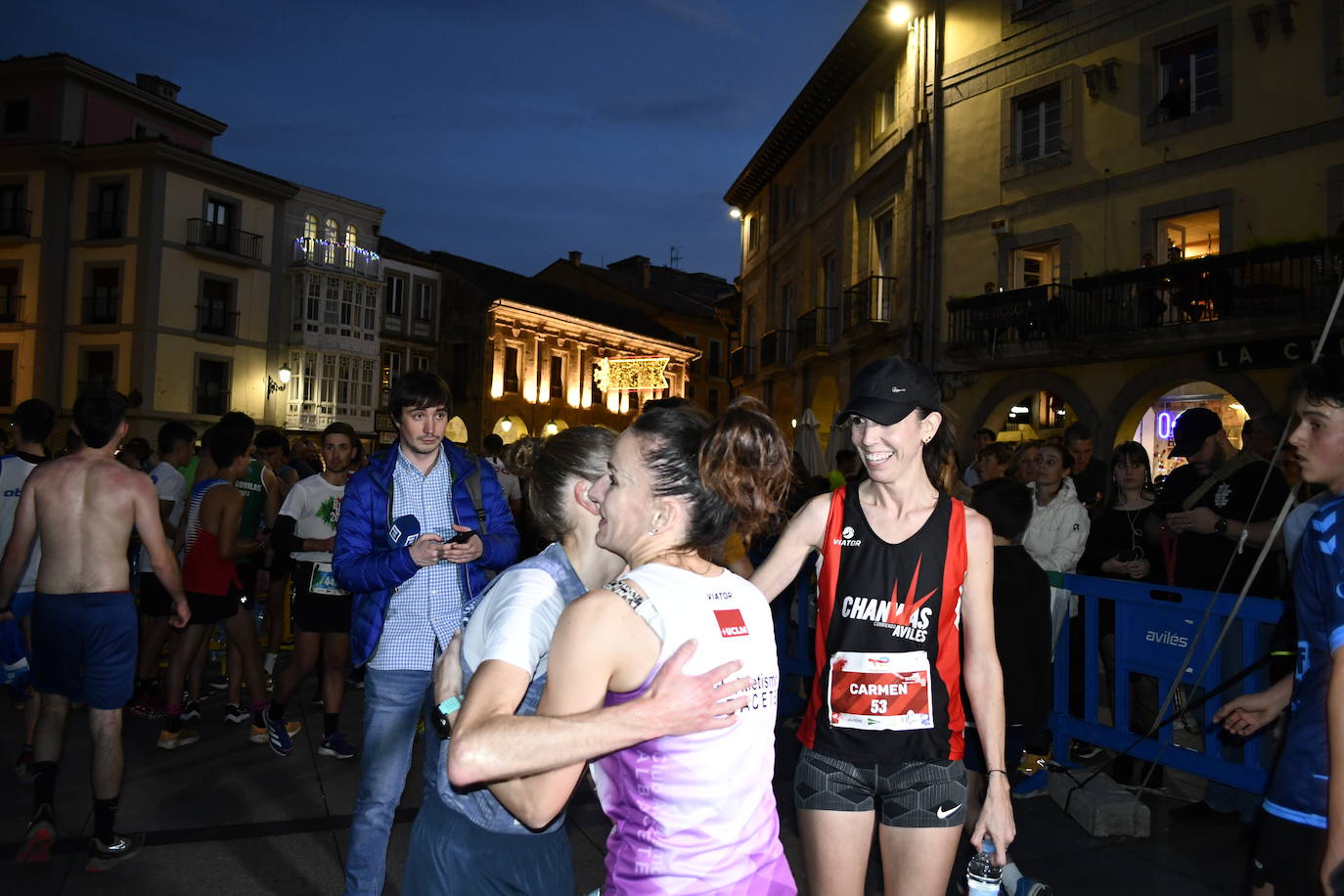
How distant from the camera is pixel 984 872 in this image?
9.11 feet

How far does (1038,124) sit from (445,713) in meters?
19.8

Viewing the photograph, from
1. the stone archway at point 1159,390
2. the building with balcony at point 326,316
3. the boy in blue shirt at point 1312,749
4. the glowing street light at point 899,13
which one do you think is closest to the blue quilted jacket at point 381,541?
the boy in blue shirt at point 1312,749

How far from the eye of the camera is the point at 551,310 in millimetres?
44906

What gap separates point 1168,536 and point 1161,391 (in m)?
11.9

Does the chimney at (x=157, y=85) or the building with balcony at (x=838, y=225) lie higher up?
the chimney at (x=157, y=85)

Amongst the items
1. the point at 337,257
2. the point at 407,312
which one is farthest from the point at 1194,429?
the point at 407,312

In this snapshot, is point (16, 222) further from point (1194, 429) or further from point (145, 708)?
point (1194, 429)

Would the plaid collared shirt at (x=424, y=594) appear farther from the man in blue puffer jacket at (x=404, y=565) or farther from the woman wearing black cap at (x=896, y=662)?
the woman wearing black cap at (x=896, y=662)

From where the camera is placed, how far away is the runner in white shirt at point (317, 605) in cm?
629

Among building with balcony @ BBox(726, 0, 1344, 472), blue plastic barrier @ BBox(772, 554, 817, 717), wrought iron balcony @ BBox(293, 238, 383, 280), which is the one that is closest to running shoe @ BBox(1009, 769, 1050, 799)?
blue plastic barrier @ BBox(772, 554, 817, 717)

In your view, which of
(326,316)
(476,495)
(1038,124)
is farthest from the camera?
(326,316)

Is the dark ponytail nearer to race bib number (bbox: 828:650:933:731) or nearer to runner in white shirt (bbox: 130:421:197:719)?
race bib number (bbox: 828:650:933:731)

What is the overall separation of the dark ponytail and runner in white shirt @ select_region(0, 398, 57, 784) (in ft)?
17.4

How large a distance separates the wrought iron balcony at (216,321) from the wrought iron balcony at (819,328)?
21293 millimetres
